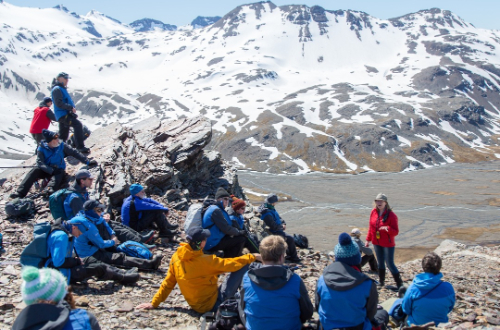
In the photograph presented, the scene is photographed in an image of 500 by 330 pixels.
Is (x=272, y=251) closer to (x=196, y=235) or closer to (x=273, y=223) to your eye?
(x=196, y=235)

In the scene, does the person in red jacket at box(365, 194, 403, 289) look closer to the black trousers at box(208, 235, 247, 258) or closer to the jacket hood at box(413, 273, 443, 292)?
the black trousers at box(208, 235, 247, 258)

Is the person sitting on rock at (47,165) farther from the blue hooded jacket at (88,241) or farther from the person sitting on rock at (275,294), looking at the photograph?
the person sitting on rock at (275,294)

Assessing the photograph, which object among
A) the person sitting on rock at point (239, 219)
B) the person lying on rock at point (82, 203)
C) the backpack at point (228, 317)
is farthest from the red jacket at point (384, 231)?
the person lying on rock at point (82, 203)

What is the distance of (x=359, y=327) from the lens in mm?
6566

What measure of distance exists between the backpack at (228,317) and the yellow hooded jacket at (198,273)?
2.80 ft

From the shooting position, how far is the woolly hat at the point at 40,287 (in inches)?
174

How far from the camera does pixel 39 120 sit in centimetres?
1736

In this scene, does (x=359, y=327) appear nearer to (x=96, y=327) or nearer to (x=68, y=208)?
(x=96, y=327)

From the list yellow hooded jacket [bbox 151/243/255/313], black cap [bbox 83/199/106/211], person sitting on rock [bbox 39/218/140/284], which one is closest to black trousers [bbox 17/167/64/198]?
black cap [bbox 83/199/106/211]

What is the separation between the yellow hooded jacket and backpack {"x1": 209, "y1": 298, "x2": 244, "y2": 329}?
852 mm

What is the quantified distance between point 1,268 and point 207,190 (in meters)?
14.2

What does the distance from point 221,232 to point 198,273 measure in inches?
121

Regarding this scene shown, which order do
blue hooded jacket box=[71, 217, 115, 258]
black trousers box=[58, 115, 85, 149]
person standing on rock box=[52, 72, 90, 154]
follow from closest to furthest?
blue hooded jacket box=[71, 217, 115, 258]
person standing on rock box=[52, 72, 90, 154]
black trousers box=[58, 115, 85, 149]

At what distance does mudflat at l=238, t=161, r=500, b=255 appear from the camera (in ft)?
210
